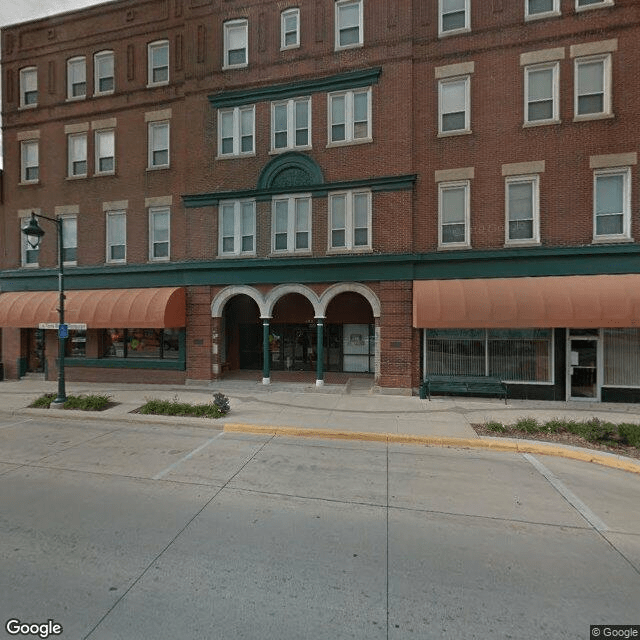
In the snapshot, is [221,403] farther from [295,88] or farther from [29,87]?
[29,87]

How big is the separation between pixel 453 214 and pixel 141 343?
13.5 meters

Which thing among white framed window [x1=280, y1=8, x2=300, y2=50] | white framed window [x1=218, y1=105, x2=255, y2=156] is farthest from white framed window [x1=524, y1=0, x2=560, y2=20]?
white framed window [x1=218, y1=105, x2=255, y2=156]

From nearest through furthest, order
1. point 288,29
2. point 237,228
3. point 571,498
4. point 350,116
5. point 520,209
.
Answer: point 571,498 < point 520,209 < point 350,116 < point 288,29 < point 237,228

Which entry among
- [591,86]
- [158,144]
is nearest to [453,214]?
[591,86]

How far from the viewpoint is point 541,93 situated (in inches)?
470

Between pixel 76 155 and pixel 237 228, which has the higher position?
pixel 76 155

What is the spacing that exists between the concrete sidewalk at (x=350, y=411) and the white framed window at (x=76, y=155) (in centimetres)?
948

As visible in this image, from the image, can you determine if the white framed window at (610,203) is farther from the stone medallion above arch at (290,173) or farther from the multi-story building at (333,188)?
the stone medallion above arch at (290,173)

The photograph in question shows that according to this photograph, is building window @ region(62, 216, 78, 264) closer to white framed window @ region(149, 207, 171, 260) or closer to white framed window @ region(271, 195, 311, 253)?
white framed window @ region(149, 207, 171, 260)

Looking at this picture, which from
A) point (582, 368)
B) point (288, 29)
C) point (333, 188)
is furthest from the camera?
point (288, 29)

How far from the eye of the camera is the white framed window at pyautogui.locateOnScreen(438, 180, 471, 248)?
12.5 m

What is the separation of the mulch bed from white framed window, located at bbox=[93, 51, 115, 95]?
64.4 feet

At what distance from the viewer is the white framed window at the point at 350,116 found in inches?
515

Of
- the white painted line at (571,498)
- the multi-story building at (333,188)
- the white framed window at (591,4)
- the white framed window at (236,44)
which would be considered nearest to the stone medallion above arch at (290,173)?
the multi-story building at (333,188)
